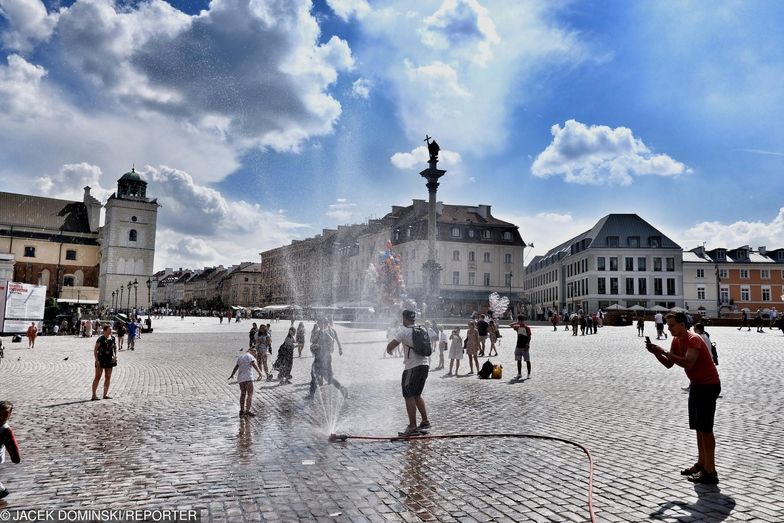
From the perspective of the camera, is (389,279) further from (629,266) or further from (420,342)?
(420,342)

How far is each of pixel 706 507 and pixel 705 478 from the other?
0.86 meters

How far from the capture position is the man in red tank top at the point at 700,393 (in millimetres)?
6109

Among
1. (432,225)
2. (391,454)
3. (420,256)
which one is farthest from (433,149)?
(391,454)

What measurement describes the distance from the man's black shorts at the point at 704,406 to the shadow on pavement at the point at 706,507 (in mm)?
713

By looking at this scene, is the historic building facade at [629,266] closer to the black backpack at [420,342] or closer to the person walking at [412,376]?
the person walking at [412,376]

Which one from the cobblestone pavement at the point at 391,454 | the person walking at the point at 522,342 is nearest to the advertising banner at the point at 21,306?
the cobblestone pavement at the point at 391,454

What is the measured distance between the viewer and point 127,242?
101062 mm

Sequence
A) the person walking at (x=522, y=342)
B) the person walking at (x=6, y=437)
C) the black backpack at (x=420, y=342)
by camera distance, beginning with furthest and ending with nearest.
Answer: the person walking at (x=522, y=342) < the black backpack at (x=420, y=342) < the person walking at (x=6, y=437)

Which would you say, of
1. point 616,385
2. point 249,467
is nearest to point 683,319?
point 249,467

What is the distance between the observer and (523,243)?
79250 millimetres

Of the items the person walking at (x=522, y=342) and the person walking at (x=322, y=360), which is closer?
the person walking at (x=322, y=360)

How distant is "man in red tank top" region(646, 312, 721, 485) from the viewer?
6.11 metres

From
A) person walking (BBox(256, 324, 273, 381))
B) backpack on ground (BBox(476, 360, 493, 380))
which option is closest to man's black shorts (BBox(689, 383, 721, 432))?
backpack on ground (BBox(476, 360, 493, 380))

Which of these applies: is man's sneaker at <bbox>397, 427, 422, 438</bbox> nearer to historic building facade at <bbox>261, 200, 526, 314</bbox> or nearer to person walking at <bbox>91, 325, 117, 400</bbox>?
person walking at <bbox>91, 325, 117, 400</bbox>
